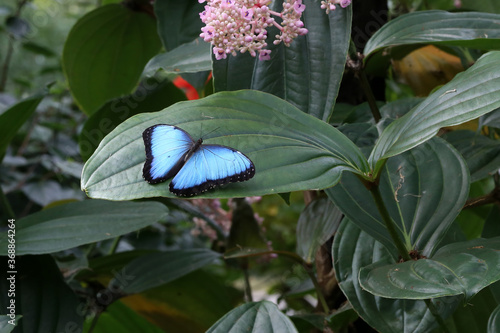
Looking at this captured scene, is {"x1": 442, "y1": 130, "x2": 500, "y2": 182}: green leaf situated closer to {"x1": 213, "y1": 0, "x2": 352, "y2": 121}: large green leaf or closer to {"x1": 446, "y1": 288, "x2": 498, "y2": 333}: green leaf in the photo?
{"x1": 446, "y1": 288, "x2": 498, "y2": 333}: green leaf

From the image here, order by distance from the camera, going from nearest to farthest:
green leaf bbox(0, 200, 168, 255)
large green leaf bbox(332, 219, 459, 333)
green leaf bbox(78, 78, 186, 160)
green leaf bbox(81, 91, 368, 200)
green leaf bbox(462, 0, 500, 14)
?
1. green leaf bbox(81, 91, 368, 200)
2. large green leaf bbox(332, 219, 459, 333)
3. green leaf bbox(0, 200, 168, 255)
4. green leaf bbox(78, 78, 186, 160)
5. green leaf bbox(462, 0, 500, 14)

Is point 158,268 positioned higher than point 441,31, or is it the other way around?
point 441,31

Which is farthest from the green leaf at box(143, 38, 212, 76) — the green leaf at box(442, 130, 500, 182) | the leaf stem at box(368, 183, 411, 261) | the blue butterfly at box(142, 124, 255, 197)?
the green leaf at box(442, 130, 500, 182)

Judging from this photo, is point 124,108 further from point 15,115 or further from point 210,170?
point 210,170

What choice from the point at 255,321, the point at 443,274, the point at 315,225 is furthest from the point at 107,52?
the point at 443,274

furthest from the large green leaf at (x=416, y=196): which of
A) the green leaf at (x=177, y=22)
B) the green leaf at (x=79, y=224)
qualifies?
the green leaf at (x=177, y=22)

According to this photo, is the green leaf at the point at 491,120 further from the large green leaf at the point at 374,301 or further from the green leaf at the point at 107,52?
the green leaf at the point at 107,52

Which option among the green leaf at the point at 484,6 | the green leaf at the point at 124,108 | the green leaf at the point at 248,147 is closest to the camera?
the green leaf at the point at 248,147
